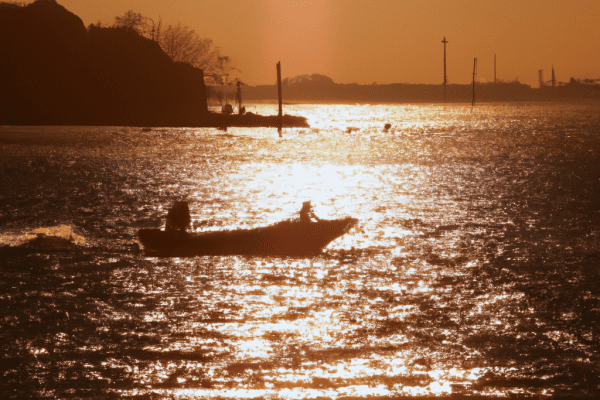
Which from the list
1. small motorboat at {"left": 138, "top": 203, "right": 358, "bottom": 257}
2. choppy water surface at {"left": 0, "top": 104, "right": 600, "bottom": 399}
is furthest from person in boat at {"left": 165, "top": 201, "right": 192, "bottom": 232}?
choppy water surface at {"left": 0, "top": 104, "right": 600, "bottom": 399}

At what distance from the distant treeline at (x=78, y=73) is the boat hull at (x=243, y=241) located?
6639 centimetres

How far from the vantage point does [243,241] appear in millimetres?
17094

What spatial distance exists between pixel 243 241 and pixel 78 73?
225 feet

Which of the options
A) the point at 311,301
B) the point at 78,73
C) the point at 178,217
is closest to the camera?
the point at 311,301

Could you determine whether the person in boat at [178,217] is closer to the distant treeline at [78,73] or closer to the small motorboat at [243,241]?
the small motorboat at [243,241]

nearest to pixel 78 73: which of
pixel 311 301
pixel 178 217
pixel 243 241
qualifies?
pixel 178 217

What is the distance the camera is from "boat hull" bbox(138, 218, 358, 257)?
54.6 feet

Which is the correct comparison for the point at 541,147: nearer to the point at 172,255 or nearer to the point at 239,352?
the point at 172,255

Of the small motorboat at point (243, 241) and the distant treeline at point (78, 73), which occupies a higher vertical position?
the distant treeline at point (78, 73)

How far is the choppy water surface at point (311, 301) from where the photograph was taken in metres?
8.62

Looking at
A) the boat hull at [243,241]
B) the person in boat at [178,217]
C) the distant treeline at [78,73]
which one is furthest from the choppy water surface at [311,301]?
the distant treeline at [78,73]

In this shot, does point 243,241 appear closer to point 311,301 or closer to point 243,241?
point 243,241

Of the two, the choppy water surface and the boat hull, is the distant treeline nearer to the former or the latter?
the choppy water surface

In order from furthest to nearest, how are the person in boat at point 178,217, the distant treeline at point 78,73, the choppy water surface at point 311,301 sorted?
the distant treeline at point 78,73 → the person in boat at point 178,217 → the choppy water surface at point 311,301
